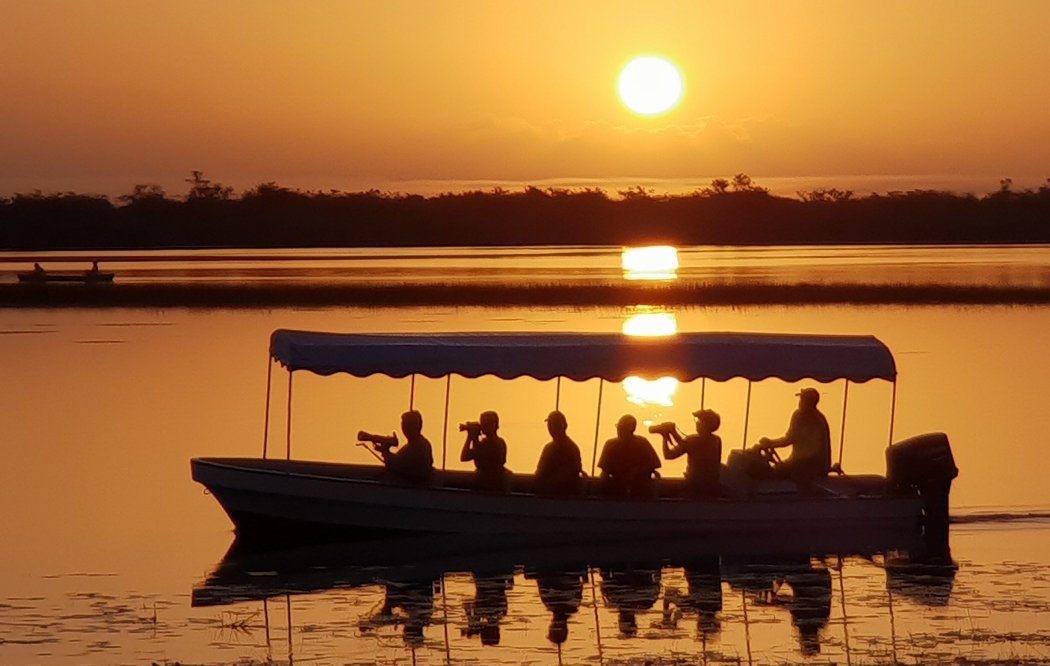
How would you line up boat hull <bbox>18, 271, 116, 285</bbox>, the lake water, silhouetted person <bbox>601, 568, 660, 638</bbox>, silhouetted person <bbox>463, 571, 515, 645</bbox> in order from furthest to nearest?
boat hull <bbox>18, 271, 116, 285</bbox> → silhouetted person <bbox>601, 568, 660, 638</bbox> → silhouetted person <bbox>463, 571, 515, 645</bbox> → the lake water

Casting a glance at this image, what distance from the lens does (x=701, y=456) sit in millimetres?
21125

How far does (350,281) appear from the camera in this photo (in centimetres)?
7481

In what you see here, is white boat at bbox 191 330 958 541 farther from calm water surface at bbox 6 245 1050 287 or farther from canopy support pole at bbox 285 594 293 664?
calm water surface at bbox 6 245 1050 287

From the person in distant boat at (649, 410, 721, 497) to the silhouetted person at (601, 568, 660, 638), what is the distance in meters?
2.26

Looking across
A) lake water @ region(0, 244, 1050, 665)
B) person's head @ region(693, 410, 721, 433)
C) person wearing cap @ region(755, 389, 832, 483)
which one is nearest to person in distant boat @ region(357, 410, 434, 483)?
lake water @ region(0, 244, 1050, 665)

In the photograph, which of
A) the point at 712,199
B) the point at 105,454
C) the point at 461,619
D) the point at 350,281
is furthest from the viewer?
the point at 712,199

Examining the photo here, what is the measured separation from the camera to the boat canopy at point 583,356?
2117cm

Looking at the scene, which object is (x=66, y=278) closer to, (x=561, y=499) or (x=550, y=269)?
(x=550, y=269)

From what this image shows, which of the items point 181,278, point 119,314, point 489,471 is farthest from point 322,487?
point 181,278

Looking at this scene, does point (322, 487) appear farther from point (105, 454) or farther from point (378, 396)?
point (378, 396)

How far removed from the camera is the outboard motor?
21.1 meters

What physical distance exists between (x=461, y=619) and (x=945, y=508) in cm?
749

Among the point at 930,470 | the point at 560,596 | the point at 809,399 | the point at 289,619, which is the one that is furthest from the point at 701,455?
the point at 289,619

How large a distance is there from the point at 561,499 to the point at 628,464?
3.08 feet
